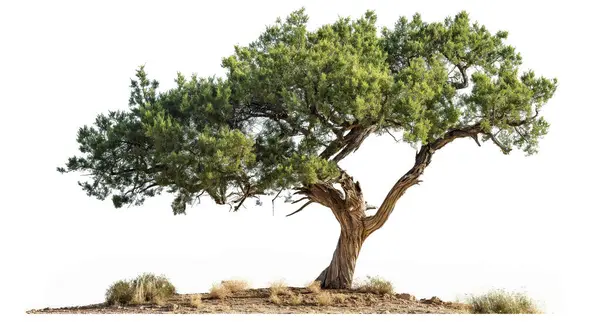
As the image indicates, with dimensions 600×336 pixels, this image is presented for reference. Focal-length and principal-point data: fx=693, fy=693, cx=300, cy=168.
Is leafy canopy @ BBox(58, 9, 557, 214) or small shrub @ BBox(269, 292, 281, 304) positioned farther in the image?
small shrub @ BBox(269, 292, 281, 304)

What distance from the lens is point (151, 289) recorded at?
39.3ft

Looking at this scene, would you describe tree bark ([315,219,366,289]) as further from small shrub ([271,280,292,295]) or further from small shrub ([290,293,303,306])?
small shrub ([290,293,303,306])

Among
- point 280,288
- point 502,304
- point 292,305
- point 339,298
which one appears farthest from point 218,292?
point 502,304

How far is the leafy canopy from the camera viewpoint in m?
10.4

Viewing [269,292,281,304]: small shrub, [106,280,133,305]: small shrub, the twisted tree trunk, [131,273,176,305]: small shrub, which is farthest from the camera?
the twisted tree trunk

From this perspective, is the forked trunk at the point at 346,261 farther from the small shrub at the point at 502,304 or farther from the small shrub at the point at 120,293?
the small shrub at the point at 120,293

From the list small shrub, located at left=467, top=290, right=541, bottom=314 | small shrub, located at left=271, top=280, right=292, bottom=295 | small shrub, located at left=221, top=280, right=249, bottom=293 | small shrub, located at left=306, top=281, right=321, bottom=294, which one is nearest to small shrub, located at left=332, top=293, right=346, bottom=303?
small shrub, located at left=306, top=281, right=321, bottom=294

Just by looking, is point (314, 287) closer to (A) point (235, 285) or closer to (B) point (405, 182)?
(A) point (235, 285)

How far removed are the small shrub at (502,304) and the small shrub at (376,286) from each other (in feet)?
5.14

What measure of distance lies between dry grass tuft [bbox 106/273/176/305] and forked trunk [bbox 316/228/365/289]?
9.75 ft

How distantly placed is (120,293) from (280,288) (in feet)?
9.12

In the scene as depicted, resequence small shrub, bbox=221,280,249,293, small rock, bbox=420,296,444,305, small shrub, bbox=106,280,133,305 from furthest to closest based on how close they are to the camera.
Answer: small shrub, bbox=221,280,249,293, small rock, bbox=420,296,444,305, small shrub, bbox=106,280,133,305

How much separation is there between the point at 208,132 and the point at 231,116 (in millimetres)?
685

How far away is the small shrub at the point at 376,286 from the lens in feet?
41.1
